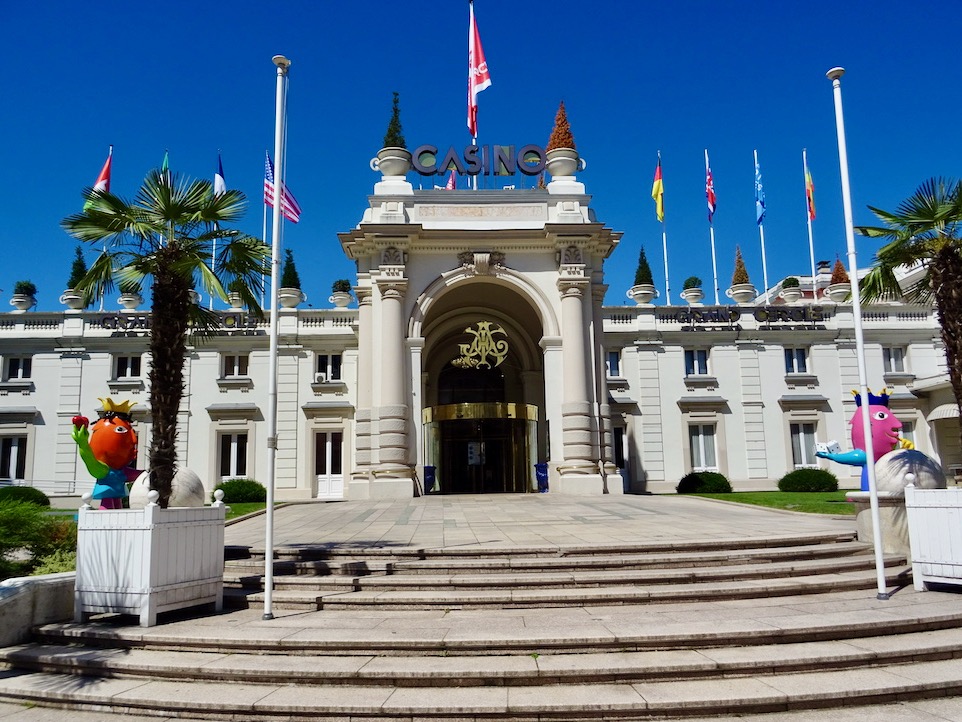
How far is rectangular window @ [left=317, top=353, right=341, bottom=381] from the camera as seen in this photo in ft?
110

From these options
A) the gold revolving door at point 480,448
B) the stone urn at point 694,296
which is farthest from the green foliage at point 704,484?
the stone urn at point 694,296

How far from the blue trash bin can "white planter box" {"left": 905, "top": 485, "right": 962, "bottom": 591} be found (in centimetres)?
1869

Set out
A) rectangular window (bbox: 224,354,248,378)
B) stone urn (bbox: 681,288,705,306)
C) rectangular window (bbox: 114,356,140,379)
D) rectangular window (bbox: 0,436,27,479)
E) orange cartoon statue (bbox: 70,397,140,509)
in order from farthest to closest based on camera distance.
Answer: stone urn (bbox: 681,288,705,306) → rectangular window (bbox: 224,354,248,378) → rectangular window (bbox: 114,356,140,379) → rectangular window (bbox: 0,436,27,479) → orange cartoon statue (bbox: 70,397,140,509)

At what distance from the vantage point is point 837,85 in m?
11.5

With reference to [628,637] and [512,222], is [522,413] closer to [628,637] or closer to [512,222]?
[512,222]

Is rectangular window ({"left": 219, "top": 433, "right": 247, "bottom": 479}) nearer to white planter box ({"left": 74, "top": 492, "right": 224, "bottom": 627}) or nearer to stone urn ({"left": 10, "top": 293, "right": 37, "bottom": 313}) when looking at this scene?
stone urn ({"left": 10, "top": 293, "right": 37, "bottom": 313})

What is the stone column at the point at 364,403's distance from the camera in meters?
27.0

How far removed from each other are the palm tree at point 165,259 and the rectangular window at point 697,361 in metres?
26.7

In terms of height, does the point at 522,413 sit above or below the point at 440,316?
below

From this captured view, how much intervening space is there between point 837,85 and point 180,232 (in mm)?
10918

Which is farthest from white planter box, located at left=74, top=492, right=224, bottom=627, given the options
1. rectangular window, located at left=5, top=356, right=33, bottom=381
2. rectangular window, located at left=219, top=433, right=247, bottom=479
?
rectangular window, located at left=5, top=356, right=33, bottom=381

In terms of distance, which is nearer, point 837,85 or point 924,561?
point 924,561

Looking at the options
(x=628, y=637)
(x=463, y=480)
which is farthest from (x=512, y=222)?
(x=628, y=637)

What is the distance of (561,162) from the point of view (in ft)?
96.5
